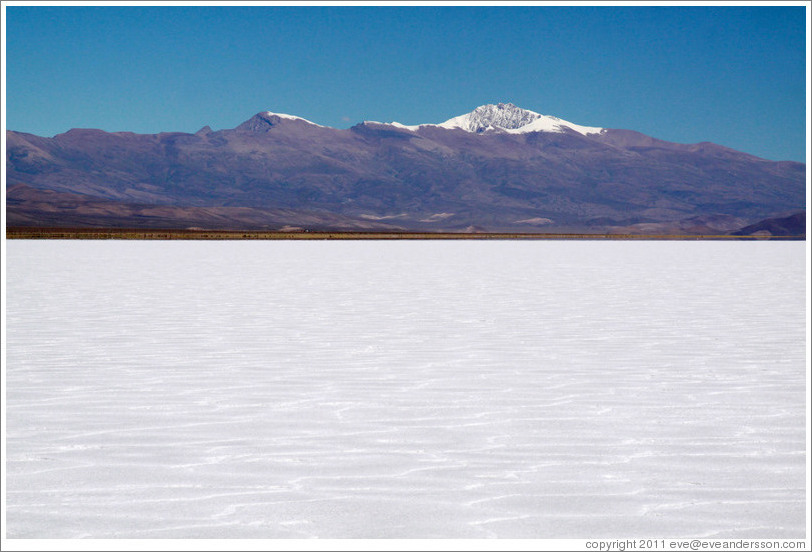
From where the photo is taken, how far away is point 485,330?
12.6 metres

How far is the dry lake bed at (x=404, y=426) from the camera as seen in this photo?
4645mm

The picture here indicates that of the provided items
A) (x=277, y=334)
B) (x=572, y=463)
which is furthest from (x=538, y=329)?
(x=572, y=463)

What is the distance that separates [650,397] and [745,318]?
7.14 meters

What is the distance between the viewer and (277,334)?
1195 cm

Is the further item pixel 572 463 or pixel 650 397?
pixel 650 397

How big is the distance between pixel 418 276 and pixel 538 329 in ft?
48.5

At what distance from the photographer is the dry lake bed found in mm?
4645

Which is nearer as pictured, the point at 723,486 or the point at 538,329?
the point at 723,486

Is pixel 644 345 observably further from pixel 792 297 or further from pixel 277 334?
pixel 792 297

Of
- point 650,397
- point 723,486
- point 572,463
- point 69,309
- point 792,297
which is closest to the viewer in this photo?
point 723,486

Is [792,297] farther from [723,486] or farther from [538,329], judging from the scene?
[723,486]

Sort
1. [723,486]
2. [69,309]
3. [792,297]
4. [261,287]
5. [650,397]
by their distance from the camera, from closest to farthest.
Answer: [723,486] < [650,397] < [69,309] < [792,297] < [261,287]

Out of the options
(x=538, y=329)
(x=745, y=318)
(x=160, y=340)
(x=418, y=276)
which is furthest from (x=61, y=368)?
(x=418, y=276)

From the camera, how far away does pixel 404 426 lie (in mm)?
6617
